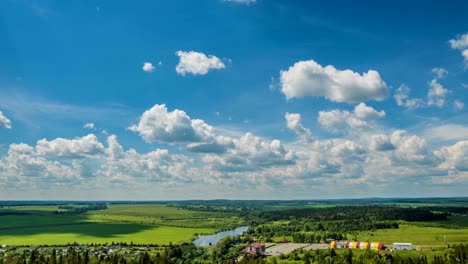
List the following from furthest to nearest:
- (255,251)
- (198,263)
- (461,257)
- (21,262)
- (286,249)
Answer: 1. (286,249)
2. (255,251)
3. (198,263)
4. (461,257)
5. (21,262)

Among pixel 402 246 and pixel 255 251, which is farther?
pixel 402 246

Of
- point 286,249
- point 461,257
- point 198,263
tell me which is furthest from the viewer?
point 286,249

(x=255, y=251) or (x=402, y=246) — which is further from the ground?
(x=402, y=246)

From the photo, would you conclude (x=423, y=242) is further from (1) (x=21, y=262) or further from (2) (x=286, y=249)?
(1) (x=21, y=262)

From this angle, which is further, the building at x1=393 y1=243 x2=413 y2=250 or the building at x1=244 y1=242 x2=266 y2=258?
the building at x1=393 y1=243 x2=413 y2=250

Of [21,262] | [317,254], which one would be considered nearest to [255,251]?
[317,254]

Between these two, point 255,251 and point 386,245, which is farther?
point 386,245

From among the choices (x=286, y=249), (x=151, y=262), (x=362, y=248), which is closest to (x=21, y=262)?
(x=151, y=262)

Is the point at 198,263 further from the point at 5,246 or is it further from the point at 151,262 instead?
the point at 5,246

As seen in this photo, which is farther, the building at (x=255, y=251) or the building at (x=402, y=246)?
the building at (x=402, y=246)
